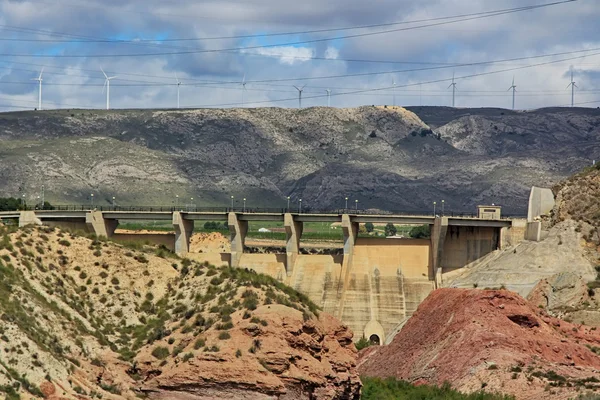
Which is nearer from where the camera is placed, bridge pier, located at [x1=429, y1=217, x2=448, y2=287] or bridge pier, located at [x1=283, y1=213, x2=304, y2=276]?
bridge pier, located at [x1=429, y1=217, x2=448, y2=287]

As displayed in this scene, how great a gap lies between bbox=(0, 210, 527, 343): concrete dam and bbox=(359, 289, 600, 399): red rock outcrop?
1641 centimetres

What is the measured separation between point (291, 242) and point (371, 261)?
9225 mm

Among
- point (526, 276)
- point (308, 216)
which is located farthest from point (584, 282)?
point (308, 216)

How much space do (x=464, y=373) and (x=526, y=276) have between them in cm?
3146

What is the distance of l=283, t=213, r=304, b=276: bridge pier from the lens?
14150cm

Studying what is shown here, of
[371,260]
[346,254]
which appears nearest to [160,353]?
[371,260]

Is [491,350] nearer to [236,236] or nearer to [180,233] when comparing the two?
[236,236]

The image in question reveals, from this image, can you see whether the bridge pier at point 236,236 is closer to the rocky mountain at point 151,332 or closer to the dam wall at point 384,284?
the dam wall at point 384,284

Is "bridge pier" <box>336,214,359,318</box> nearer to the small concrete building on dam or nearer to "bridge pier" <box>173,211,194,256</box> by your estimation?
the small concrete building on dam

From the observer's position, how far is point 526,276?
127000 mm

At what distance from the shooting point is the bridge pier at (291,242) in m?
142

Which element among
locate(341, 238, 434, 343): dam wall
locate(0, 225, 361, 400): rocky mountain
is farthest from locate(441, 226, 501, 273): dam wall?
locate(0, 225, 361, 400): rocky mountain

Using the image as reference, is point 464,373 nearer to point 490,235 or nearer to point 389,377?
point 389,377

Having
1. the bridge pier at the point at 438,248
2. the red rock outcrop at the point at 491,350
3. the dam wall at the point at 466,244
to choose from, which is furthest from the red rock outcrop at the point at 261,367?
the dam wall at the point at 466,244
